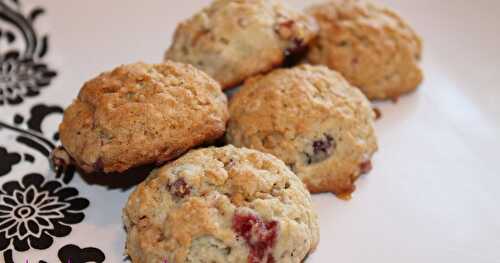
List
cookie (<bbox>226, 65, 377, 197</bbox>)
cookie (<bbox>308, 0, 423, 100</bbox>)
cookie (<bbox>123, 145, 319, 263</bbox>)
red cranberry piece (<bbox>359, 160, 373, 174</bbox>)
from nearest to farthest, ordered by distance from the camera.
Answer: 1. cookie (<bbox>123, 145, 319, 263</bbox>)
2. cookie (<bbox>226, 65, 377, 197</bbox>)
3. red cranberry piece (<bbox>359, 160, 373, 174</bbox>)
4. cookie (<bbox>308, 0, 423, 100</bbox>)

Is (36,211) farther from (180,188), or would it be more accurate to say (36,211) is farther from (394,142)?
(394,142)

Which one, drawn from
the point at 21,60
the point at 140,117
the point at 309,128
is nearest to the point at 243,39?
the point at 309,128

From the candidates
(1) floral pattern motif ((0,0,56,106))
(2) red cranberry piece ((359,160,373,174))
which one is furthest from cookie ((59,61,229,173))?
(1) floral pattern motif ((0,0,56,106))

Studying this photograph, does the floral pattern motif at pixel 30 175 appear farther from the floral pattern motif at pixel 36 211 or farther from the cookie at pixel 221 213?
the cookie at pixel 221 213

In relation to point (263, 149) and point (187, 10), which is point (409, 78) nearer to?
point (263, 149)

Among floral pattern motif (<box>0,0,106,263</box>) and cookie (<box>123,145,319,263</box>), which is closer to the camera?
cookie (<box>123,145,319,263</box>)

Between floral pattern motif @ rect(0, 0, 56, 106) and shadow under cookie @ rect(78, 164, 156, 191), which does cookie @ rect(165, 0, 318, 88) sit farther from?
floral pattern motif @ rect(0, 0, 56, 106)

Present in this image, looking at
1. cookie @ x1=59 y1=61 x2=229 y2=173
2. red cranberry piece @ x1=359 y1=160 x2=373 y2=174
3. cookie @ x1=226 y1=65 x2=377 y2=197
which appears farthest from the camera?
red cranberry piece @ x1=359 y1=160 x2=373 y2=174
